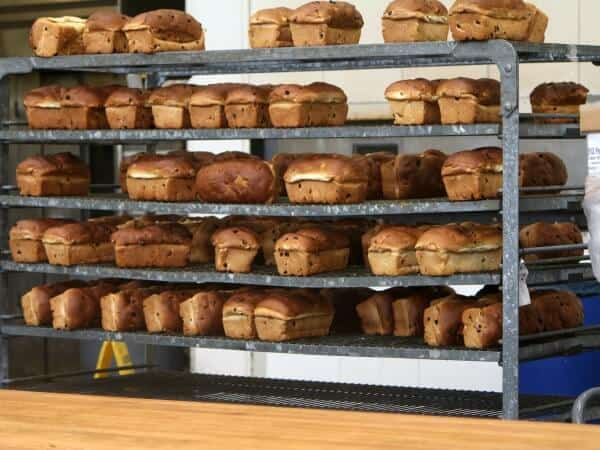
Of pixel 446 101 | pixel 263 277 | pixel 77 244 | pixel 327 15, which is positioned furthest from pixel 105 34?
pixel 446 101

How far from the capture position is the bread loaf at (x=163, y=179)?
15.9 ft

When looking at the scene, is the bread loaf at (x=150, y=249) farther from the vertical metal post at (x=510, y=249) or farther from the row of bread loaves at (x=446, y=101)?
the vertical metal post at (x=510, y=249)

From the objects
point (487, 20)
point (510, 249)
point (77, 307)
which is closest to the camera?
point (510, 249)

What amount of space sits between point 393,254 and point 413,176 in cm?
37

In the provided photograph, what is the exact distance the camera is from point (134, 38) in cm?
485

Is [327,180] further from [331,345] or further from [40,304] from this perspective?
[40,304]

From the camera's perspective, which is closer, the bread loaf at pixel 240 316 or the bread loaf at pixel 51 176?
the bread loaf at pixel 240 316

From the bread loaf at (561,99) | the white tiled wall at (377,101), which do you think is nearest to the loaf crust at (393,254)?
the bread loaf at (561,99)

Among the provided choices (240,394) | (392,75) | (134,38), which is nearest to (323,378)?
(392,75)

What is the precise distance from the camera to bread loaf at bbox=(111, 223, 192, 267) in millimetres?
4891

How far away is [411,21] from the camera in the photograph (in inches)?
175

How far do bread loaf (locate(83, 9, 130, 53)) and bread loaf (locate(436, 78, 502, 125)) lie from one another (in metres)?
1.23

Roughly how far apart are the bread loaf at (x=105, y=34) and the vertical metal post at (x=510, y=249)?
60.5 inches

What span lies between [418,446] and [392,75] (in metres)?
4.72
